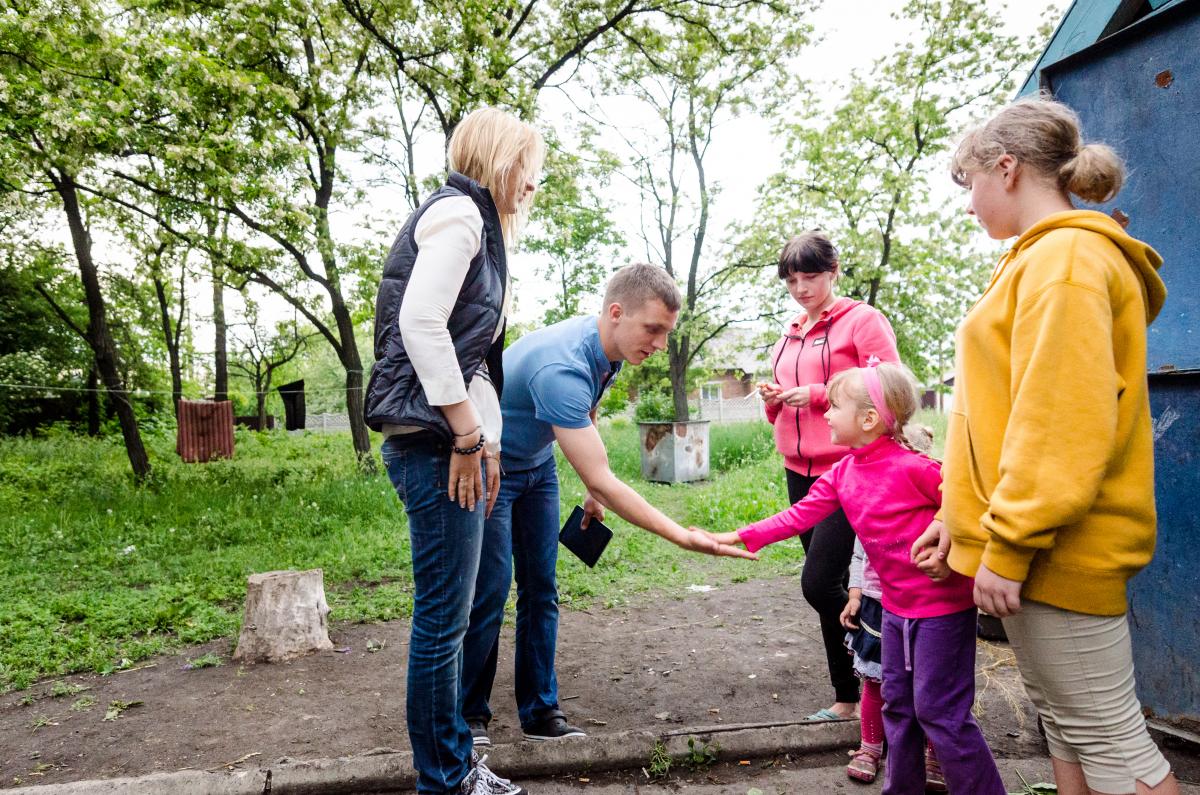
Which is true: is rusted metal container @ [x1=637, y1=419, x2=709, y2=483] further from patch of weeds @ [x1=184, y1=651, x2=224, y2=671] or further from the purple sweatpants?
the purple sweatpants

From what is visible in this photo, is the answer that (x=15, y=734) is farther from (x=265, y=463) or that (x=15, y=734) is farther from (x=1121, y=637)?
(x=265, y=463)

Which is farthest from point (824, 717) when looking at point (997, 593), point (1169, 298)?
point (1169, 298)

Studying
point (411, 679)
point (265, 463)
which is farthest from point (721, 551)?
point (265, 463)

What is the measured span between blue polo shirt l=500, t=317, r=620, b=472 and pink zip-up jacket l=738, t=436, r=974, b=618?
92 cm

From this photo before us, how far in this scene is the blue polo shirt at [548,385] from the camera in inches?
99.7

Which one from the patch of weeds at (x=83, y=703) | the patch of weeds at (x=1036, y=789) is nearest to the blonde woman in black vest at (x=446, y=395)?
the patch of weeds at (x=1036, y=789)

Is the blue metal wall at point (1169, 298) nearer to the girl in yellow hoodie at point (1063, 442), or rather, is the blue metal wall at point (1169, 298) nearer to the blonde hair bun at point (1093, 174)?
the girl in yellow hoodie at point (1063, 442)

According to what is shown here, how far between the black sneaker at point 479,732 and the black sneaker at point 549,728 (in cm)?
17

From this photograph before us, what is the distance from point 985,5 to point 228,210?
15.2 m

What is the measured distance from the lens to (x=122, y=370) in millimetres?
21859

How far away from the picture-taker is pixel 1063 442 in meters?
1.53

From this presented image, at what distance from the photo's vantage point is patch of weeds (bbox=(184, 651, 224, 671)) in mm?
4023

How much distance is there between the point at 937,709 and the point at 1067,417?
3.06 feet

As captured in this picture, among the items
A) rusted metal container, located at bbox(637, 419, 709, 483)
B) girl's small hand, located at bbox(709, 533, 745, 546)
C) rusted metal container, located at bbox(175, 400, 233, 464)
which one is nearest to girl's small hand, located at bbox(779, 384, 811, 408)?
girl's small hand, located at bbox(709, 533, 745, 546)
